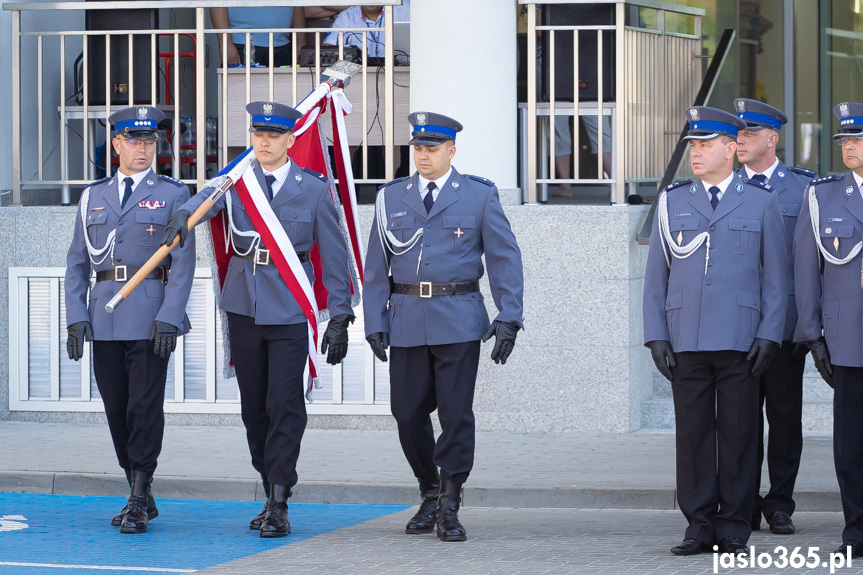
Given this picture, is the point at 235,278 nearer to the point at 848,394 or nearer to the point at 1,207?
the point at 848,394

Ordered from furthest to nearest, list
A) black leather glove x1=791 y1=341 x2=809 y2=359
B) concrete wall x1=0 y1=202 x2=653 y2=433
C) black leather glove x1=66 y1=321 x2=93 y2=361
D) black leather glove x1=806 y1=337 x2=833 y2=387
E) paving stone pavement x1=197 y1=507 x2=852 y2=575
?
concrete wall x1=0 y1=202 x2=653 y2=433, black leather glove x1=66 y1=321 x2=93 y2=361, black leather glove x1=791 y1=341 x2=809 y2=359, black leather glove x1=806 y1=337 x2=833 y2=387, paving stone pavement x1=197 y1=507 x2=852 y2=575

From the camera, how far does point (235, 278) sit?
7895 millimetres

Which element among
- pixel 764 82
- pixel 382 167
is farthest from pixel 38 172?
pixel 764 82

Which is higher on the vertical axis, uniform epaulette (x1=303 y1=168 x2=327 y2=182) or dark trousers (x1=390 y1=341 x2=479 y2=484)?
uniform epaulette (x1=303 y1=168 x2=327 y2=182)

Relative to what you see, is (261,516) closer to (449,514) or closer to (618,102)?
(449,514)

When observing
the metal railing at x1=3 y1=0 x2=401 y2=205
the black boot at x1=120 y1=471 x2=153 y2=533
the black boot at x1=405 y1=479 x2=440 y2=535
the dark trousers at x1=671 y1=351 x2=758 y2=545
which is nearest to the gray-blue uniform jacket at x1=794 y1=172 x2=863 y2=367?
the dark trousers at x1=671 y1=351 x2=758 y2=545

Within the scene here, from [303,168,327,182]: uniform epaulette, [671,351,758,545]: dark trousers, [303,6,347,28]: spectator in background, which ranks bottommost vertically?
[671,351,758,545]: dark trousers

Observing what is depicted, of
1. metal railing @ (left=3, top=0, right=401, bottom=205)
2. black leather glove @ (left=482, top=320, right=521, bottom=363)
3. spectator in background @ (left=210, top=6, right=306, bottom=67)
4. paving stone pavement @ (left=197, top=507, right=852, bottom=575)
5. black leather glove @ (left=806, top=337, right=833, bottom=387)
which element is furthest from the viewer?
spectator in background @ (left=210, top=6, right=306, bottom=67)

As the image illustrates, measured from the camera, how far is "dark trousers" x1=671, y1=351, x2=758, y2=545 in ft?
23.2

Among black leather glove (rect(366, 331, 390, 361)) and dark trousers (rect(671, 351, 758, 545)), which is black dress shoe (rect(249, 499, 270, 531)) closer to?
black leather glove (rect(366, 331, 390, 361))

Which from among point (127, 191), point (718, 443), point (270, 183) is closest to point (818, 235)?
point (718, 443)

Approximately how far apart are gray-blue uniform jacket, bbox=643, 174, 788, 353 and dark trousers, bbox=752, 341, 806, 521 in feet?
2.11

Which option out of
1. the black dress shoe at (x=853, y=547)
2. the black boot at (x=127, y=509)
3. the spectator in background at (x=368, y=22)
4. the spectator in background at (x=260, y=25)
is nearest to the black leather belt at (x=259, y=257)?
the black boot at (x=127, y=509)

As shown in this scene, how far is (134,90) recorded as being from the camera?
1223 centimetres
